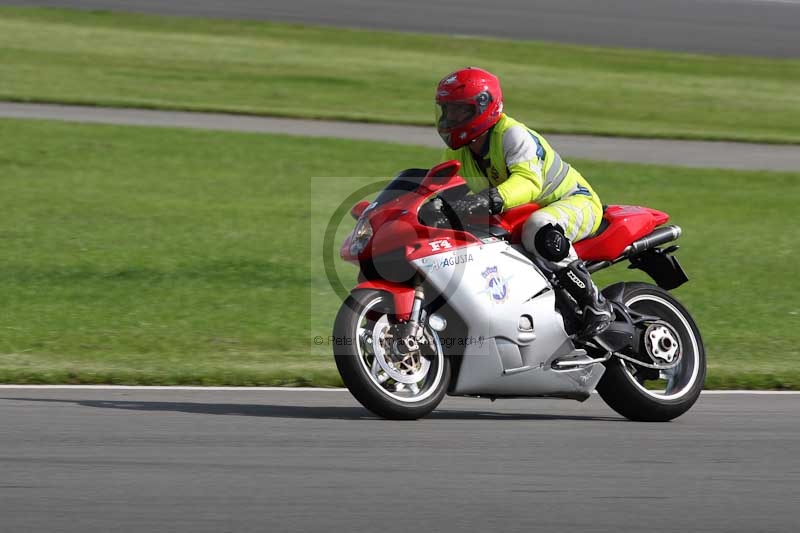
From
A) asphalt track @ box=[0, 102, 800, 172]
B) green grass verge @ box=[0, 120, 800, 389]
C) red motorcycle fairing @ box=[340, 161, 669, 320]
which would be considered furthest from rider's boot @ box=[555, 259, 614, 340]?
asphalt track @ box=[0, 102, 800, 172]

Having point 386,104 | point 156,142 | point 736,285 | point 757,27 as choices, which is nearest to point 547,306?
point 736,285

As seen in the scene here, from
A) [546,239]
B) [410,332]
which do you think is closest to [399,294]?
[410,332]

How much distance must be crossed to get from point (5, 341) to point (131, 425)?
10.4ft

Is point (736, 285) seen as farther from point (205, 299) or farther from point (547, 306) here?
point (547, 306)

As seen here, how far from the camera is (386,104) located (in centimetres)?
2311

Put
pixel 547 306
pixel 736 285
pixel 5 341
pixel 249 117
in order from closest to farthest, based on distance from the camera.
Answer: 1. pixel 547 306
2. pixel 5 341
3. pixel 736 285
4. pixel 249 117

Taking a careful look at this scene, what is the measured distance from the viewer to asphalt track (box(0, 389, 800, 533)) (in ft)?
16.6

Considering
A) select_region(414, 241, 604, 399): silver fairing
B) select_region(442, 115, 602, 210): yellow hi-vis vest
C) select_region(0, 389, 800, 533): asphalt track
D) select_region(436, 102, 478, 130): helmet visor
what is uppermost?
select_region(436, 102, 478, 130): helmet visor

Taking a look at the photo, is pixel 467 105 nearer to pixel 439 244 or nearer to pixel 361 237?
pixel 439 244

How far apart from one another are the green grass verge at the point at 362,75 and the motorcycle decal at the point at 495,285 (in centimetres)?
1462

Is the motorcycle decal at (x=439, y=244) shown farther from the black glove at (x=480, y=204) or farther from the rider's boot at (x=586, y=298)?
the rider's boot at (x=586, y=298)

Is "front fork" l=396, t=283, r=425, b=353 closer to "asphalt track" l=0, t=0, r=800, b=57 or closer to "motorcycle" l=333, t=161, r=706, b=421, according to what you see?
"motorcycle" l=333, t=161, r=706, b=421

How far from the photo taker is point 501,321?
6.84 m

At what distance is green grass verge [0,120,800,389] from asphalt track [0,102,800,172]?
0.70 m
